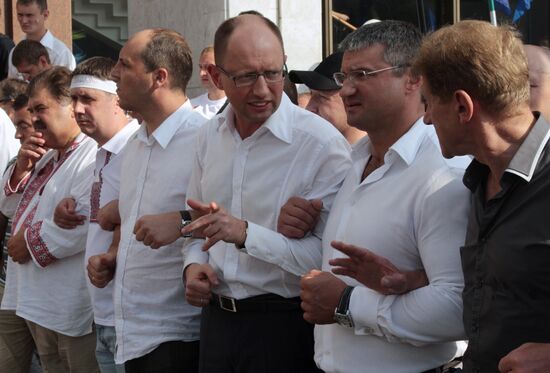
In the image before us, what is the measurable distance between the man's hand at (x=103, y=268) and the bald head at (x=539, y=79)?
2117mm

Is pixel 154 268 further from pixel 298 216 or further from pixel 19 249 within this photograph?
pixel 19 249

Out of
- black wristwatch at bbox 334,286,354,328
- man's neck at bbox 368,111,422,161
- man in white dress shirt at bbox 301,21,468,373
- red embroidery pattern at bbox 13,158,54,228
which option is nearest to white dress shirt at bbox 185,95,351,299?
man in white dress shirt at bbox 301,21,468,373

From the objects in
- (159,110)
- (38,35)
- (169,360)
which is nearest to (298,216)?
(169,360)

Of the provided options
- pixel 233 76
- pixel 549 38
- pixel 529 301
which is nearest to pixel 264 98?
pixel 233 76

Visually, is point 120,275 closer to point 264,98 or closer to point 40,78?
point 264,98

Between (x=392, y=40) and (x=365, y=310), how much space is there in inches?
37.7

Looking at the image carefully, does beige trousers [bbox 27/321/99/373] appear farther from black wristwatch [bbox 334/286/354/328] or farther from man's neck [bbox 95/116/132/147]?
black wristwatch [bbox 334/286/354/328]

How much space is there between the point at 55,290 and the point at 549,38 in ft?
25.4

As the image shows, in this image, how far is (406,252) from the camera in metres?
3.24

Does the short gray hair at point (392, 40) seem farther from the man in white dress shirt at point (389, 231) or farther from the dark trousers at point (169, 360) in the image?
the dark trousers at point (169, 360)

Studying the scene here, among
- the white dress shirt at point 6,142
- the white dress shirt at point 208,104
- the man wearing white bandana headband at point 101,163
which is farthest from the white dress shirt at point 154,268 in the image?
the white dress shirt at point 208,104

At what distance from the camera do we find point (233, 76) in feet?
12.9

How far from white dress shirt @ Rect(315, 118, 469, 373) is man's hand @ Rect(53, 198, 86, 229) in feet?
6.80

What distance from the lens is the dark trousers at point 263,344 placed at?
3.84 metres
